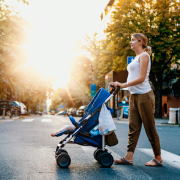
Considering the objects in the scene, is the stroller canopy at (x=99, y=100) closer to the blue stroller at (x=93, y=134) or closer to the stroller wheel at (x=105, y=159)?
the blue stroller at (x=93, y=134)

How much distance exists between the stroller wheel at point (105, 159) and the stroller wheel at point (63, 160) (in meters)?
0.47

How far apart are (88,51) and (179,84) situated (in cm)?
1451

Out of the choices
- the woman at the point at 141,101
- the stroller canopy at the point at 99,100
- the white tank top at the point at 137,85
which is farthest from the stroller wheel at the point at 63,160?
the white tank top at the point at 137,85

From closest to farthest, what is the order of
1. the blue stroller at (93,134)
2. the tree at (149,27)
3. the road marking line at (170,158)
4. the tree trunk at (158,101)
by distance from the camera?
1. the blue stroller at (93,134)
2. the road marking line at (170,158)
3. the tree at (149,27)
4. the tree trunk at (158,101)

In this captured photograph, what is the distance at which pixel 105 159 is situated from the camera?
14.5ft

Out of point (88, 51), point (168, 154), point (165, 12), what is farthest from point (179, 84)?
point (168, 154)

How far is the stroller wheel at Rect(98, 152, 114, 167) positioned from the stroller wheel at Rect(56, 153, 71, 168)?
47 centimetres

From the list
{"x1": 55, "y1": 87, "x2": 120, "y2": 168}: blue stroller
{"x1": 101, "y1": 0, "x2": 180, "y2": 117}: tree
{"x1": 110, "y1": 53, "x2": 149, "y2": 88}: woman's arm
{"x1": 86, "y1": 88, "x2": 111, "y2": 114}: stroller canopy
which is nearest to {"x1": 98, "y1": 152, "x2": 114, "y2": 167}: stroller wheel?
{"x1": 55, "y1": 87, "x2": 120, "y2": 168}: blue stroller

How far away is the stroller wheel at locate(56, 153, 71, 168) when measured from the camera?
4305 millimetres

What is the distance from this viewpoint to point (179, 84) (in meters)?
30.5

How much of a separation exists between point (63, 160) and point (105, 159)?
0.61 metres

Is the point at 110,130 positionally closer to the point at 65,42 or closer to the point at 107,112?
the point at 107,112

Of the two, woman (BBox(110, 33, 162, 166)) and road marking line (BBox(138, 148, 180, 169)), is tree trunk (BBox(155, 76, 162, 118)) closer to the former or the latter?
road marking line (BBox(138, 148, 180, 169))

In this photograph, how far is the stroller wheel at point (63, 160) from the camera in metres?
4.30
